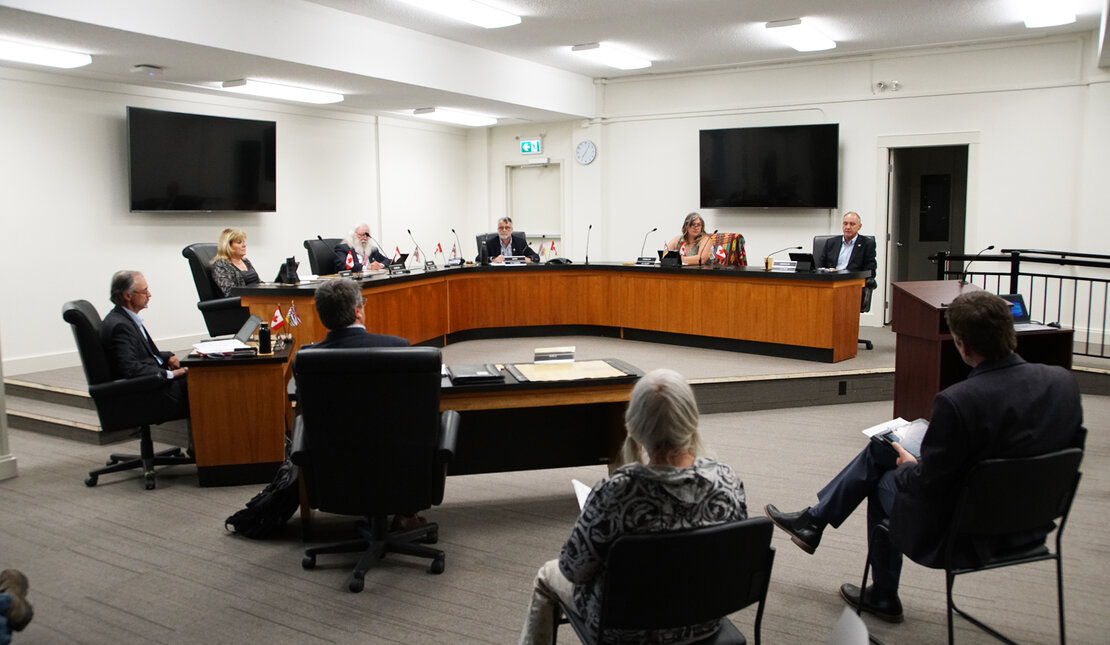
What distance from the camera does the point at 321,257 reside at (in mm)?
8547

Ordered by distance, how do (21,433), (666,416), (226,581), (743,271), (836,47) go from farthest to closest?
(836,47)
(743,271)
(21,433)
(226,581)
(666,416)

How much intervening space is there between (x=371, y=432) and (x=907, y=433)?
202cm

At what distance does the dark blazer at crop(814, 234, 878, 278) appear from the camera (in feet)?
25.9

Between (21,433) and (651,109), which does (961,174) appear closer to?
(651,109)

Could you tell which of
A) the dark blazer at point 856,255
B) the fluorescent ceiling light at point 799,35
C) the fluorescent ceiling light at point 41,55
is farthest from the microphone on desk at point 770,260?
the fluorescent ceiling light at point 41,55

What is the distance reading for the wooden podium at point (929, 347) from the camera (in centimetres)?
466

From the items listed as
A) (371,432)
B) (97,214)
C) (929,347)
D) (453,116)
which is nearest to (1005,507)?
(371,432)

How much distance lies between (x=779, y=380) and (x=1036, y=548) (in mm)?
3867

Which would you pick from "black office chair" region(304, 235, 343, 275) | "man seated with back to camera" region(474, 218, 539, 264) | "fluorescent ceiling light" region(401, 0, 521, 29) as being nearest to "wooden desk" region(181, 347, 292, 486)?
"fluorescent ceiling light" region(401, 0, 521, 29)

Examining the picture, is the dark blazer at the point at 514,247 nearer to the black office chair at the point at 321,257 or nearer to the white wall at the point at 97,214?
the black office chair at the point at 321,257

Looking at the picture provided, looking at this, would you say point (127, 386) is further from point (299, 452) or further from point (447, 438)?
point (447, 438)

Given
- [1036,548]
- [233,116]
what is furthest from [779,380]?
[233,116]

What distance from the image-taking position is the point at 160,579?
354 cm

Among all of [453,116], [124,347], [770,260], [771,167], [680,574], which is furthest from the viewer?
[453,116]
